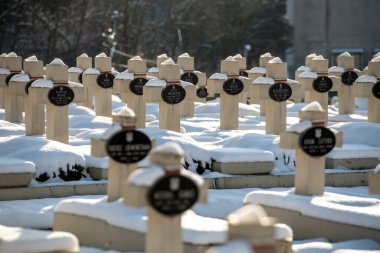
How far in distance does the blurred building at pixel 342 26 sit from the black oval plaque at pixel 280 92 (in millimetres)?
33203

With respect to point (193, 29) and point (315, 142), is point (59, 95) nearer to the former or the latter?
point (315, 142)

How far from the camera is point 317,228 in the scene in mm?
14148

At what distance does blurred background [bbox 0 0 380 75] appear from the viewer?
49125 millimetres

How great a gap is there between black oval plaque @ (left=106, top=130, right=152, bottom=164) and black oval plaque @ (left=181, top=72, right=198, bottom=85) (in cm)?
1261

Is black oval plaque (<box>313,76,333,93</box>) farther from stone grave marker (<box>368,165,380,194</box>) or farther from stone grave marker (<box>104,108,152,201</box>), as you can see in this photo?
stone grave marker (<box>104,108,152,201</box>)

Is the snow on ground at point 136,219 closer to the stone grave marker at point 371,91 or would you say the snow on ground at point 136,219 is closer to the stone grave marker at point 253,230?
the stone grave marker at point 253,230

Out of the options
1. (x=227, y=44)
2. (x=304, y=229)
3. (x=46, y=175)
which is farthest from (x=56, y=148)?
(x=227, y=44)

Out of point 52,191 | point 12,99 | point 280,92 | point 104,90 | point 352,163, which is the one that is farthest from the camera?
point 104,90

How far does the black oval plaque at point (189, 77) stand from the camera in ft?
84.5

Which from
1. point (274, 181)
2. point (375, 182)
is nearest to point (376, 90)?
point (274, 181)

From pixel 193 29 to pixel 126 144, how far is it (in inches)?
1826

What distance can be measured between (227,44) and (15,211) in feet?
145

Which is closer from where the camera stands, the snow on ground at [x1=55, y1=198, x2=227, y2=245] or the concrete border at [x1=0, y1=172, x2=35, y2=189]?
the snow on ground at [x1=55, y1=198, x2=227, y2=245]

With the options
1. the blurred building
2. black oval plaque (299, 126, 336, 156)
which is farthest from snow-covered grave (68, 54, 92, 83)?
the blurred building
